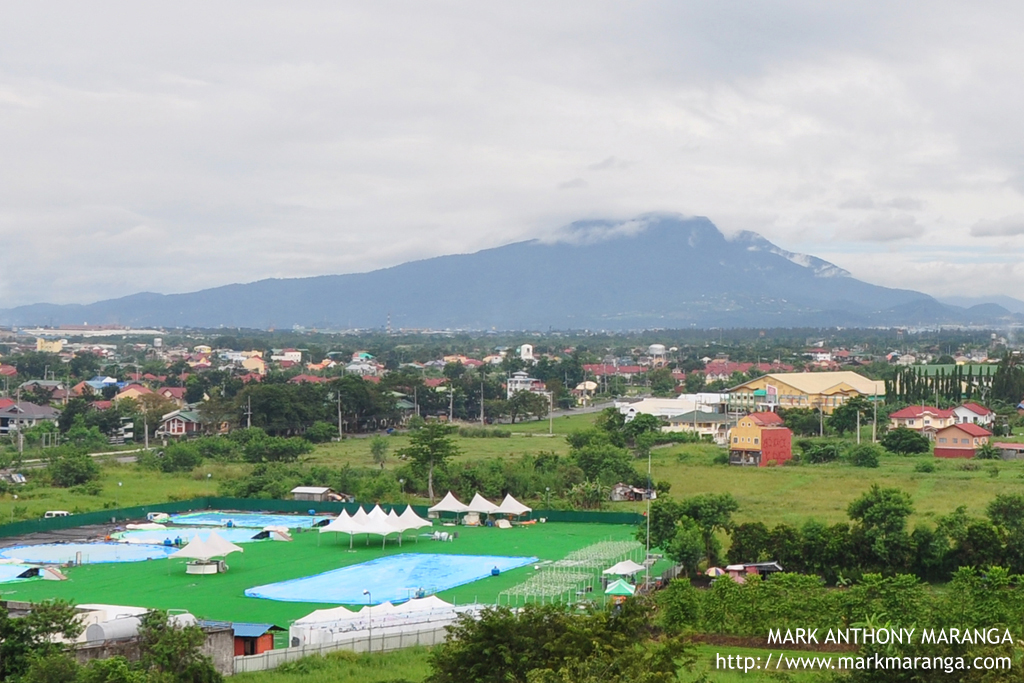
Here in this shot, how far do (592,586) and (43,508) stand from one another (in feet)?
70.6

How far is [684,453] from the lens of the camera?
54719mm

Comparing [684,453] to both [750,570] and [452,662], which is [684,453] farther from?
[452,662]

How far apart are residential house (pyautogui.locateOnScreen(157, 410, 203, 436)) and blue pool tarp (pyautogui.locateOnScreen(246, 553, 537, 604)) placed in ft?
119

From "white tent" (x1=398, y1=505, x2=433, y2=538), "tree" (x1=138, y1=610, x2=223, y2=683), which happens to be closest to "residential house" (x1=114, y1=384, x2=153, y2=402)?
"white tent" (x1=398, y1=505, x2=433, y2=538)

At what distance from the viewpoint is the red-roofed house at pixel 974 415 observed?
6260cm

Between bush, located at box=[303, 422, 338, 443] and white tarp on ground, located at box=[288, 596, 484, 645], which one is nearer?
white tarp on ground, located at box=[288, 596, 484, 645]

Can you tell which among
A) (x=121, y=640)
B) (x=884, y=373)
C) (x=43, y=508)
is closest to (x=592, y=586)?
(x=121, y=640)

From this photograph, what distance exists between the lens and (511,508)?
125ft

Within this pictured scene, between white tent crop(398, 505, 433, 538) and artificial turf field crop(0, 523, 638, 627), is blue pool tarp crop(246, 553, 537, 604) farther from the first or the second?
white tent crop(398, 505, 433, 538)

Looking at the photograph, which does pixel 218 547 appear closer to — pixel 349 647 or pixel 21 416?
pixel 349 647

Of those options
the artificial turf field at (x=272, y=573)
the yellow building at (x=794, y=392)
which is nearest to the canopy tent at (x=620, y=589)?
the artificial turf field at (x=272, y=573)

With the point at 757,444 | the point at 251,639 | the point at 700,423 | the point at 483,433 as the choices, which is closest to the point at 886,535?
the point at 251,639

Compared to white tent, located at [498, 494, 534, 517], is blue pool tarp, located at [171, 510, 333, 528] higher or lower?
lower

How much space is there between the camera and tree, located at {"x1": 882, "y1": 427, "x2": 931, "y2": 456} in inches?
2077
